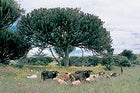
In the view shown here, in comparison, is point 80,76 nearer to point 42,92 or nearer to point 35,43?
point 42,92

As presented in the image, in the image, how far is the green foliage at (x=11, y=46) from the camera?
72.0 m

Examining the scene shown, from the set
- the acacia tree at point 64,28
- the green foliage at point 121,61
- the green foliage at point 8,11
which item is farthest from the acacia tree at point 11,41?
the green foliage at point 121,61

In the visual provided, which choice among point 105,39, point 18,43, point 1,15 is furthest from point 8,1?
point 105,39

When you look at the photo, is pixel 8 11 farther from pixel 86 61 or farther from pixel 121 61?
pixel 86 61

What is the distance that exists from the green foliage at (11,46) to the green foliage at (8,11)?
885cm

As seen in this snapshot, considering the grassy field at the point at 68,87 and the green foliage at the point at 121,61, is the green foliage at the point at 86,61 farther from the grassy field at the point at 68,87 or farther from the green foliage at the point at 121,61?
the grassy field at the point at 68,87

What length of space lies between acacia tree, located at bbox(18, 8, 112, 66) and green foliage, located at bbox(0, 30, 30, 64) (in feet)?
16.7

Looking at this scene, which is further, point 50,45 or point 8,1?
point 50,45

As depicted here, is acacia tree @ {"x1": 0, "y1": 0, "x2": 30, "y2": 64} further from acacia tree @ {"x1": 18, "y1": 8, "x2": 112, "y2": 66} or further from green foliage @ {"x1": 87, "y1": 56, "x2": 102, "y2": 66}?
green foliage @ {"x1": 87, "y1": 56, "x2": 102, "y2": 66}

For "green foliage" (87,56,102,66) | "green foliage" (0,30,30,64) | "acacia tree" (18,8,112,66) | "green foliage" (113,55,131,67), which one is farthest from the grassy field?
"green foliage" (87,56,102,66)

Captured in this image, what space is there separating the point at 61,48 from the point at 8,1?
86.2 ft

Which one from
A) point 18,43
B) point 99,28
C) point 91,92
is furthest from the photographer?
point 99,28

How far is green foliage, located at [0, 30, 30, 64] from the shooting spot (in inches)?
2833

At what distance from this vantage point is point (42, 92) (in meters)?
20.1
